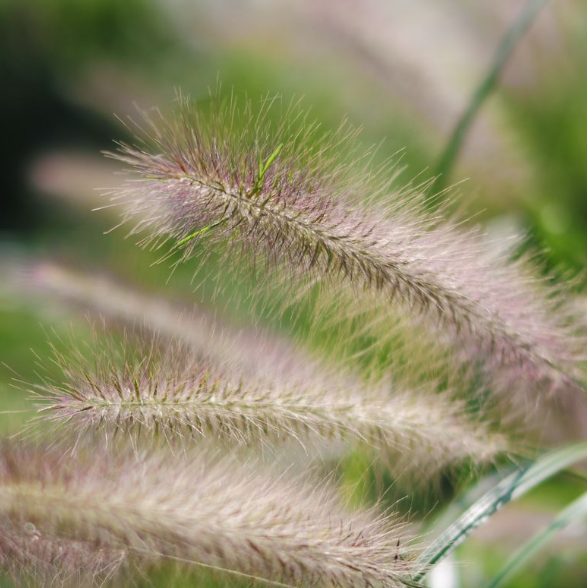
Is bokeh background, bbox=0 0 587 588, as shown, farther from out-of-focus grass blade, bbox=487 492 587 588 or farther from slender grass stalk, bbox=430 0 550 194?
out-of-focus grass blade, bbox=487 492 587 588

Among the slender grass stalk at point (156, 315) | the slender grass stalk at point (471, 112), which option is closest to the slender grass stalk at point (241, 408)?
the slender grass stalk at point (156, 315)

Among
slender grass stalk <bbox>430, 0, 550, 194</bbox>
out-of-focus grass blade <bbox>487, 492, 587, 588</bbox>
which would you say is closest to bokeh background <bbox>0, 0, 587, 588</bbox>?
slender grass stalk <bbox>430, 0, 550, 194</bbox>

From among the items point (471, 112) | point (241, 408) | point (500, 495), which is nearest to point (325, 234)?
point (241, 408)

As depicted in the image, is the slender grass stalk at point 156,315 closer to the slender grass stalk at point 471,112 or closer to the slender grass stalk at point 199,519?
the slender grass stalk at point 199,519

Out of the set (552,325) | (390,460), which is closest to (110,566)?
(390,460)

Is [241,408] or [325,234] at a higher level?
[325,234]

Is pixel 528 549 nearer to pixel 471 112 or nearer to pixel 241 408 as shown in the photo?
pixel 241 408
